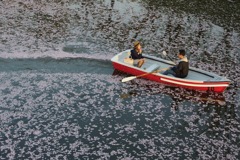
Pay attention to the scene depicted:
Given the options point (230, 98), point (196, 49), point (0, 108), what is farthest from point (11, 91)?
point (196, 49)

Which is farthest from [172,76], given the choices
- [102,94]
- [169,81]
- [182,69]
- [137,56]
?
[102,94]

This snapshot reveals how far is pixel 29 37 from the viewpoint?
18844 millimetres

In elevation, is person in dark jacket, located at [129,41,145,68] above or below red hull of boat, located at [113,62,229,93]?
above

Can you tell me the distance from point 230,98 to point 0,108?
9.64 meters

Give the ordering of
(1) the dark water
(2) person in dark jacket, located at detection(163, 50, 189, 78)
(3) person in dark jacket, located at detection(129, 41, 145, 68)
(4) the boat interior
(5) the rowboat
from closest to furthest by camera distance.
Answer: (1) the dark water
(5) the rowboat
(2) person in dark jacket, located at detection(163, 50, 189, 78)
(4) the boat interior
(3) person in dark jacket, located at detection(129, 41, 145, 68)

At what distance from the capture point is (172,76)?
48.6 ft

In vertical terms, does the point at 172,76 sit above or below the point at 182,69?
below

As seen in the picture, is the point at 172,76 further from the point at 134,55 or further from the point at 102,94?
the point at 102,94

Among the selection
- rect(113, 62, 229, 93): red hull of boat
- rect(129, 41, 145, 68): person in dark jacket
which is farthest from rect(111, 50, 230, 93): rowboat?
rect(129, 41, 145, 68): person in dark jacket

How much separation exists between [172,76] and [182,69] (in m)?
0.57

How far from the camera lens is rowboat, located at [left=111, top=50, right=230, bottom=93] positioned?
14179 mm

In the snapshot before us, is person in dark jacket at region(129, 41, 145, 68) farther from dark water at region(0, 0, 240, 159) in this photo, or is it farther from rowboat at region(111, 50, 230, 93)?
dark water at region(0, 0, 240, 159)

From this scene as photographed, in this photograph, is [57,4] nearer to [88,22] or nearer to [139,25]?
[88,22]

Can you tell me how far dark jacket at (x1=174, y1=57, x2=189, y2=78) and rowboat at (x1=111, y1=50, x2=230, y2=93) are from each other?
1.03 feet
